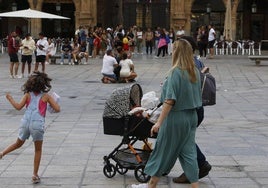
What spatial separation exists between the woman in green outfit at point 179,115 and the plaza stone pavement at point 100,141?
0.98m

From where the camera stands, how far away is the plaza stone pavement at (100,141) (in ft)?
25.8

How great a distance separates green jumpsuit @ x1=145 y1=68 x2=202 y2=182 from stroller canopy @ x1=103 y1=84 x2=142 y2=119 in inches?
47.0

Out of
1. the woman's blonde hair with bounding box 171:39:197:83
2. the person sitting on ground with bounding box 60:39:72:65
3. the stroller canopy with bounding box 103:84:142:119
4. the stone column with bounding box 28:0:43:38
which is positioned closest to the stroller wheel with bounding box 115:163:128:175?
the stroller canopy with bounding box 103:84:142:119

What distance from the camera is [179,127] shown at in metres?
6.48

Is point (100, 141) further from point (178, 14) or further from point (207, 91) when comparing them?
point (178, 14)

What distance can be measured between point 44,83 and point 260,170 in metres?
3.22

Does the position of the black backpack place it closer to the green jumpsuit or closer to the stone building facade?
the green jumpsuit

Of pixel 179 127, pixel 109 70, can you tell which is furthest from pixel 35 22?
pixel 179 127

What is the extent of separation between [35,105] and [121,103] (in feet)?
3.62

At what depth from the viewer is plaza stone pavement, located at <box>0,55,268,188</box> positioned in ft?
Result: 25.8

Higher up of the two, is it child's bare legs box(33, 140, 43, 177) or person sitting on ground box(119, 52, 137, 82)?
person sitting on ground box(119, 52, 137, 82)

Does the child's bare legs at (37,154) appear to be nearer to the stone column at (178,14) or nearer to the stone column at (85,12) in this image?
the stone column at (178,14)

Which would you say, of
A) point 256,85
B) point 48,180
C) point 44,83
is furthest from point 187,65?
point 256,85

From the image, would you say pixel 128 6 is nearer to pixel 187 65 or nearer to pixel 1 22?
pixel 1 22
